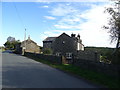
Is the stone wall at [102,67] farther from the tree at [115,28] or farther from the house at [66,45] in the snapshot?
the house at [66,45]

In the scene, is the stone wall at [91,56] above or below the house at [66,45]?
below

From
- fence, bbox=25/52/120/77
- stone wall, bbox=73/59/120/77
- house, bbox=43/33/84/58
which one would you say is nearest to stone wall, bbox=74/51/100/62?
fence, bbox=25/52/120/77

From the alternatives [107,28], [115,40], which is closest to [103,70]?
[115,40]

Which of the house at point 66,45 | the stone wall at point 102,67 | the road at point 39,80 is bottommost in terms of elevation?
the road at point 39,80

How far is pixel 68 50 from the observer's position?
5241cm

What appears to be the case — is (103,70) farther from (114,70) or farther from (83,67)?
(83,67)

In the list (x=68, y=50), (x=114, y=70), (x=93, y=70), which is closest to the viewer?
(x=114, y=70)

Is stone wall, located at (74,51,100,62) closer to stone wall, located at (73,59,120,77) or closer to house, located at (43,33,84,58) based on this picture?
stone wall, located at (73,59,120,77)

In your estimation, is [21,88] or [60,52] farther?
[60,52]

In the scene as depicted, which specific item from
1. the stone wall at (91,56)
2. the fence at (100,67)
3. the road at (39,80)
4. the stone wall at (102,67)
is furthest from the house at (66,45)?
the road at (39,80)

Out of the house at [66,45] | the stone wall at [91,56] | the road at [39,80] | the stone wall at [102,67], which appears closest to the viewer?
the road at [39,80]

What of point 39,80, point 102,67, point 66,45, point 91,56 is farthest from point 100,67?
point 66,45

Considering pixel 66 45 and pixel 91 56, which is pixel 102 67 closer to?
pixel 91 56

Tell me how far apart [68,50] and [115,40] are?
35352 millimetres
